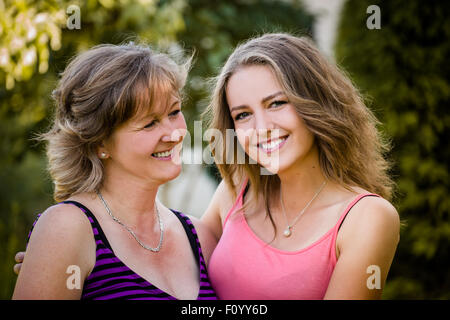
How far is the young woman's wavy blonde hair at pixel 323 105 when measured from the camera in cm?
245

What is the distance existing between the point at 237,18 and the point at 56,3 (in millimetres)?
3880

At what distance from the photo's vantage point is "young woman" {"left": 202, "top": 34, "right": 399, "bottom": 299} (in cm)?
220

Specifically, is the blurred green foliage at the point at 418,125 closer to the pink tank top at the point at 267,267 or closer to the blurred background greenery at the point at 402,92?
the blurred background greenery at the point at 402,92

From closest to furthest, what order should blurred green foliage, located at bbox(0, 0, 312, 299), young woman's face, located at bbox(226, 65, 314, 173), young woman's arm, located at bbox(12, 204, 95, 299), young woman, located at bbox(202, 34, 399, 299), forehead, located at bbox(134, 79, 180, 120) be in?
young woman's arm, located at bbox(12, 204, 95, 299) → young woman, located at bbox(202, 34, 399, 299) → forehead, located at bbox(134, 79, 180, 120) → young woman's face, located at bbox(226, 65, 314, 173) → blurred green foliage, located at bbox(0, 0, 312, 299)

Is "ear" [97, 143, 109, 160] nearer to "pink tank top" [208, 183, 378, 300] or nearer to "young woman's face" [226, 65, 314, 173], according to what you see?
"young woman's face" [226, 65, 314, 173]

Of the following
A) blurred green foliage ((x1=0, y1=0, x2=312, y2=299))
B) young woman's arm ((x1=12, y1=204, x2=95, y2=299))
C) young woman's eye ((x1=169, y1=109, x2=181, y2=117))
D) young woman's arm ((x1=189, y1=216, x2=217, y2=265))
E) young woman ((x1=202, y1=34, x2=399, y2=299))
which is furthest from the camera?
blurred green foliage ((x1=0, y1=0, x2=312, y2=299))

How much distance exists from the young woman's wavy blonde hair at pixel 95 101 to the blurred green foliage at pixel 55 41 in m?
0.83

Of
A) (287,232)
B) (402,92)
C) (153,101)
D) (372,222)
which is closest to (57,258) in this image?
(153,101)

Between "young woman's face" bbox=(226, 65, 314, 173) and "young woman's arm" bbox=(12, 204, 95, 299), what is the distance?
0.96 meters

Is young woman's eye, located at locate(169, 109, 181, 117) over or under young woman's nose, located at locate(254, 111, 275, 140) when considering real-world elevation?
over

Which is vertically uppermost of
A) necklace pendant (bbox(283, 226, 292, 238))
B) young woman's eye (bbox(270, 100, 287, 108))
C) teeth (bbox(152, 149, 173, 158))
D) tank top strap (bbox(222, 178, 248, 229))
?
young woman's eye (bbox(270, 100, 287, 108))

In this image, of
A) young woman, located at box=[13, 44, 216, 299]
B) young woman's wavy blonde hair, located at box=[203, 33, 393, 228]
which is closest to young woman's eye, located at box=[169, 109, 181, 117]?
young woman, located at box=[13, 44, 216, 299]

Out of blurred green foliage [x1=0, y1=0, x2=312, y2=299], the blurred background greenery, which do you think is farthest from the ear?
the blurred background greenery

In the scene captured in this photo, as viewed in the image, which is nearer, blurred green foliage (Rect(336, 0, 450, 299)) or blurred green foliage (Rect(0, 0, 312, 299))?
blurred green foliage (Rect(0, 0, 312, 299))
